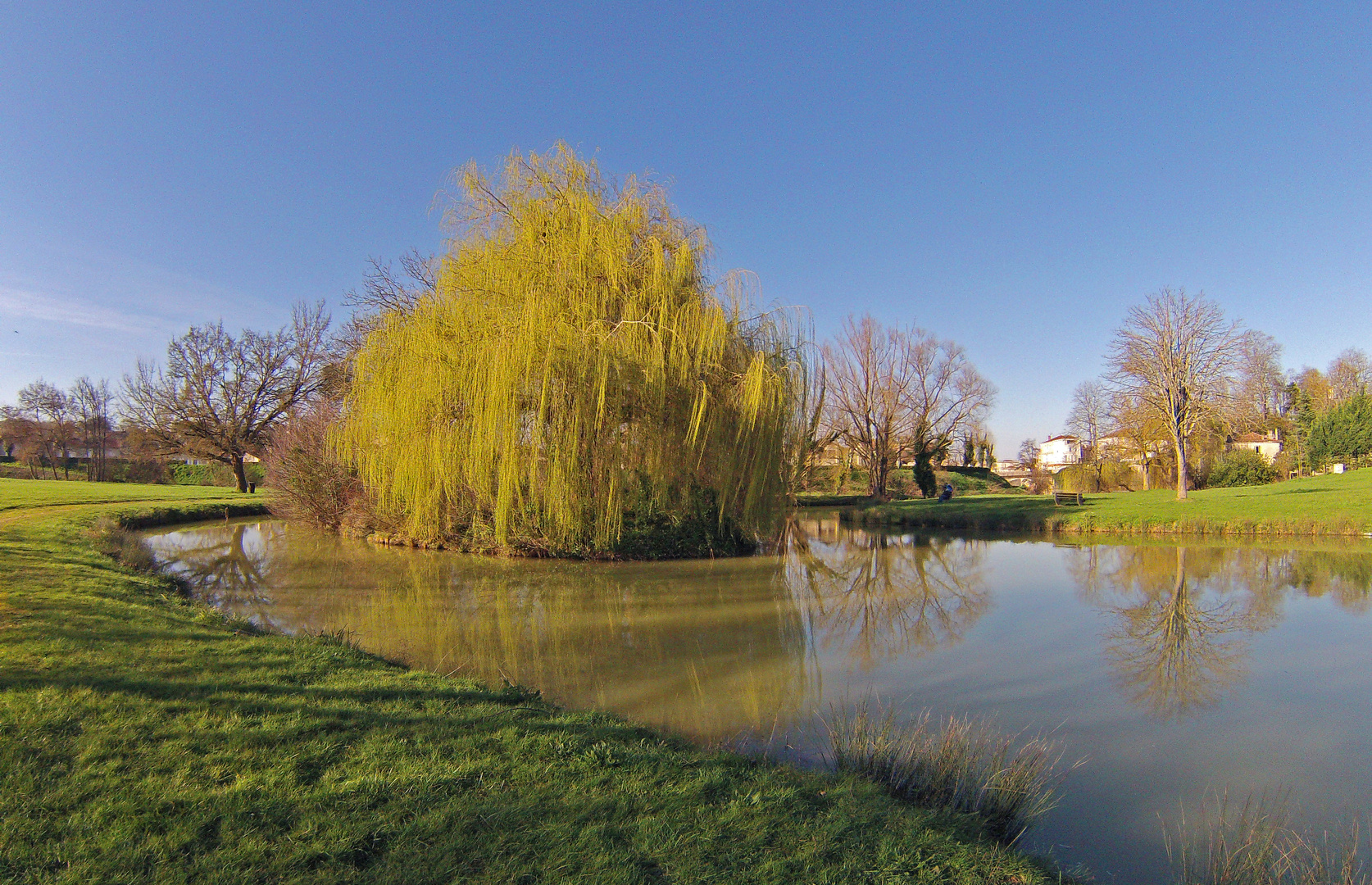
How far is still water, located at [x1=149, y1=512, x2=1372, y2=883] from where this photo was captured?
4418mm

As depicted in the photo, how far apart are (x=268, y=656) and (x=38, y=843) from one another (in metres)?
2.83

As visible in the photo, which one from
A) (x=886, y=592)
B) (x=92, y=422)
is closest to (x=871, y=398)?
(x=886, y=592)

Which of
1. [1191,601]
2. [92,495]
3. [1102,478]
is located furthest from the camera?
[1102,478]

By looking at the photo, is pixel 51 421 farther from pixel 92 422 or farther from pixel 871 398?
pixel 871 398

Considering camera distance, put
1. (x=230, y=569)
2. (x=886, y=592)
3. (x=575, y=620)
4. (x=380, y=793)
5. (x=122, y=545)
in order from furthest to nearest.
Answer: (x=122, y=545) → (x=230, y=569) → (x=886, y=592) → (x=575, y=620) → (x=380, y=793)

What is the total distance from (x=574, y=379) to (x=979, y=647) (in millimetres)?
A: 7655

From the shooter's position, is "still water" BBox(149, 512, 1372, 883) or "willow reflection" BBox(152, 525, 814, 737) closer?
"still water" BBox(149, 512, 1372, 883)

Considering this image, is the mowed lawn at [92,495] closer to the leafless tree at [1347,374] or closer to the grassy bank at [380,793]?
the grassy bank at [380,793]

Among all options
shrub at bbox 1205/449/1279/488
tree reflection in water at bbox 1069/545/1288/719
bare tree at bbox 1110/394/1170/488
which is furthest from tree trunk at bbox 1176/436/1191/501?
shrub at bbox 1205/449/1279/488

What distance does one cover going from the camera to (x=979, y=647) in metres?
7.62

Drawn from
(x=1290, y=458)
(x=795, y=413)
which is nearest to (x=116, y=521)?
(x=795, y=413)

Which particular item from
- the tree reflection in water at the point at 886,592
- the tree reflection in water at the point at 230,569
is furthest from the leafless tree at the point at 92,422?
the tree reflection in water at the point at 886,592

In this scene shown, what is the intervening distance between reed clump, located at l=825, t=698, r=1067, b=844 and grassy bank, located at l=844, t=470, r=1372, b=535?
18215 mm

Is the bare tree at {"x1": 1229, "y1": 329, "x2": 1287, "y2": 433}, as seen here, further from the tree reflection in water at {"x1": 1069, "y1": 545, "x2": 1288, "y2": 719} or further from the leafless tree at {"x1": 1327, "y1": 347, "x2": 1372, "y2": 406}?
the tree reflection in water at {"x1": 1069, "y1": 545, "x2": 1288, "y2": 719}
